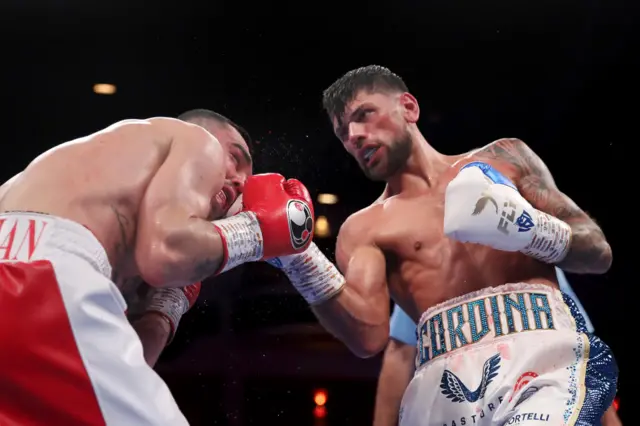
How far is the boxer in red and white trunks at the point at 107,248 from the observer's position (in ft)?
4.58

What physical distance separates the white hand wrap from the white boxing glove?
1.34ft

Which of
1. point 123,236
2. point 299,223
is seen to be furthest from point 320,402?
point 123,236

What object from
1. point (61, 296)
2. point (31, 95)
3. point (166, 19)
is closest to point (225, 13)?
point (166, 19)

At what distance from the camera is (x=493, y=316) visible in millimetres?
2195

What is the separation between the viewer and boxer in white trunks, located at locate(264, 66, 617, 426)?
2.04 metres

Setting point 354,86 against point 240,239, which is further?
point 354,86

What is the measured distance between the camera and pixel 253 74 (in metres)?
4.62

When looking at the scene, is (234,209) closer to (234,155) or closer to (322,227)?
(234,155)

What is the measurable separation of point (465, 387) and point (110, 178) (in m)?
1.11

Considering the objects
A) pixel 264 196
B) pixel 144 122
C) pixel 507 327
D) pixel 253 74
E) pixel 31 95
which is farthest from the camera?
pixel 253 74

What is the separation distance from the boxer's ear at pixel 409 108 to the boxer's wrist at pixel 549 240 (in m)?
0.79

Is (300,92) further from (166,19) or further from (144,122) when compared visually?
(144,122)

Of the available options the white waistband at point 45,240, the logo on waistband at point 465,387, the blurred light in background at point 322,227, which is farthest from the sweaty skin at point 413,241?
the blurred light in background at point 322,227

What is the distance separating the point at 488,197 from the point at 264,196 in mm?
605
